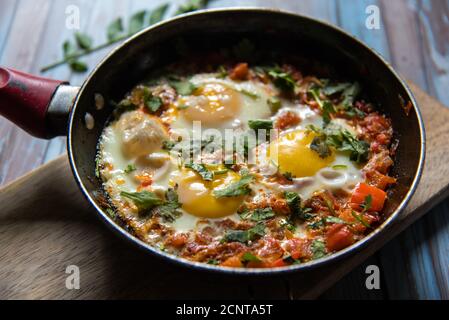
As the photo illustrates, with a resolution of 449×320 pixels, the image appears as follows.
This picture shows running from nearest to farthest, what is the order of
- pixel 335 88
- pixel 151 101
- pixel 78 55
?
pixel 151 101
pixel 335 88
pixel 78 55

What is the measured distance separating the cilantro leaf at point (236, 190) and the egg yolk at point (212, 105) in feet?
1.83

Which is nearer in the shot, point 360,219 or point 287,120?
point 360,219

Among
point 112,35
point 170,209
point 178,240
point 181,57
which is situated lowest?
point 178,240

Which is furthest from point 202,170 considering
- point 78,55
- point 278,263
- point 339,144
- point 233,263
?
point 78,55

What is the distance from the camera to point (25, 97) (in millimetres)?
3262

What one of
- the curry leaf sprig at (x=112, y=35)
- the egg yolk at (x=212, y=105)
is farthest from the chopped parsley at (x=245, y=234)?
the curry leaf sprig at (x=112, y=35)

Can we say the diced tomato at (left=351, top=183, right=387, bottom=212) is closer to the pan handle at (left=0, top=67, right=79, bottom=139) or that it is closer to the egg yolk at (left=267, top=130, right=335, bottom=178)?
the egg yolk at (left=267, top=130, right=335, bottom=178)

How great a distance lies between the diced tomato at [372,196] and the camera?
3.18 metres

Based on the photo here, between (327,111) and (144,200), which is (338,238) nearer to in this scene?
(327,111)

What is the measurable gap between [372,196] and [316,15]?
7.36 ft

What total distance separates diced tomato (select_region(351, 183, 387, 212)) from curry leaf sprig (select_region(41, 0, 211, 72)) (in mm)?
2388

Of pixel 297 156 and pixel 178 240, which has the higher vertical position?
pixel 297 156

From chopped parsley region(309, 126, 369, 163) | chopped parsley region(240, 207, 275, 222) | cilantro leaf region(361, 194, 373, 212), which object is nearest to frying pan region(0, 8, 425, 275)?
cilantro leaf region(361, 194, 373, 212)

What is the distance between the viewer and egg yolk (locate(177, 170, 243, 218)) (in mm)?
3162
